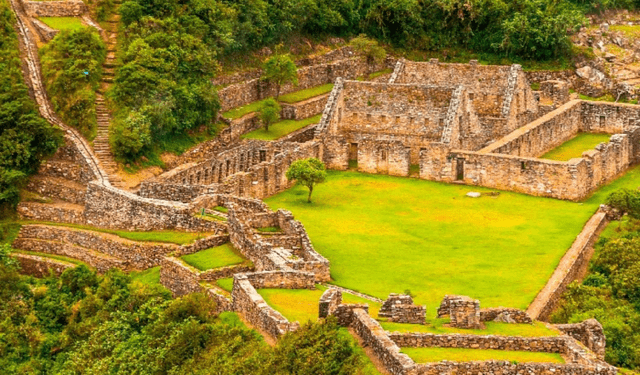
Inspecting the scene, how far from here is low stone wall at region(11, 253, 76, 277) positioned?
68438 millimetres

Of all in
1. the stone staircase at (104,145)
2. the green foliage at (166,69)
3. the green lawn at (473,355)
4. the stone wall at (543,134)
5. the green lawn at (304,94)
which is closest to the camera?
the green lawn at (473,355)

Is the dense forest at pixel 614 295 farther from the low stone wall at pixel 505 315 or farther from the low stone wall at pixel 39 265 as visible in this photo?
the low stone wall at pixel 39 265

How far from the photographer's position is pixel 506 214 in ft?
240

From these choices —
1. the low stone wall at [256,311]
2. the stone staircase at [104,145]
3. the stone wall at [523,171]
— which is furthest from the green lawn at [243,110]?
the low stone wall at [256,311]

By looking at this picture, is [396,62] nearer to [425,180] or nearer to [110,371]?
[425,180]

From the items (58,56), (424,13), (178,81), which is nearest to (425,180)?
(178,81)

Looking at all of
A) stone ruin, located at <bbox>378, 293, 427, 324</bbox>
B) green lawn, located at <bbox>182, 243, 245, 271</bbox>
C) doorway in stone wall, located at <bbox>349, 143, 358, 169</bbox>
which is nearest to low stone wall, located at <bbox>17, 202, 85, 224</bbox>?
green lawn, located at <bbox>182, 243, 245, 271</bbox>

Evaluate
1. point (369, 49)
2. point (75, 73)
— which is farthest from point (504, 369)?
point (369, 49)

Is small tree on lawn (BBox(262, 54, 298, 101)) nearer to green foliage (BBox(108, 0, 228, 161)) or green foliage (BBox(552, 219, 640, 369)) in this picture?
green foliage (BBox(108, 0, 228, 161))

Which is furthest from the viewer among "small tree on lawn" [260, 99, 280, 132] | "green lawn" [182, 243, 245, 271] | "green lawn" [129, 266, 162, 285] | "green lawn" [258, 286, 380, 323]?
"small tree on lawn" [260, 99, 280, 132]

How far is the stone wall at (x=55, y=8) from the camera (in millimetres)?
87938

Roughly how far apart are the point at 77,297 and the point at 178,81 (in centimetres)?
2002

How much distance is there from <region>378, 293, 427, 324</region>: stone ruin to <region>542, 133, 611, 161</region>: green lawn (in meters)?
36.3

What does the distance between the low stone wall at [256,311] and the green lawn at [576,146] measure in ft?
110
